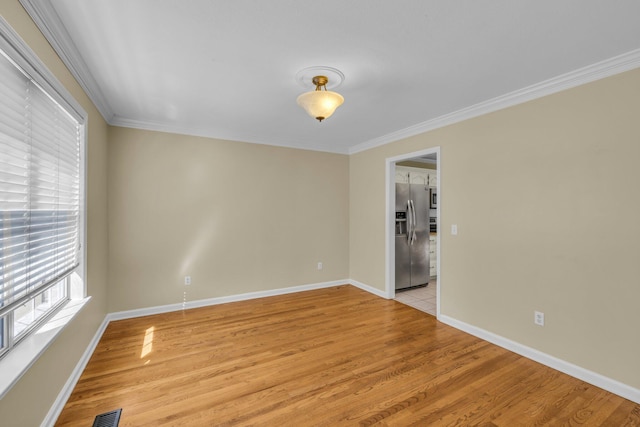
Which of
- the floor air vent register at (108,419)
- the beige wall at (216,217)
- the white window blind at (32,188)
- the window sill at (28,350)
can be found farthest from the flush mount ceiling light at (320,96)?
the floor air vent register at (108,419)

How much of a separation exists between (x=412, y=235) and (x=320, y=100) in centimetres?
329

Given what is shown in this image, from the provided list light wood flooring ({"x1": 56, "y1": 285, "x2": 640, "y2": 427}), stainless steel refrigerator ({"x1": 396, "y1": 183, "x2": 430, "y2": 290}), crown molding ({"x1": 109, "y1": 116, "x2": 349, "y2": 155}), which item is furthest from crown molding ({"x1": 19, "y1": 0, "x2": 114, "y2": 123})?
stainless steel refrigerator ({"x1": 396, "y1": 183, "x2": 430, "y2": 290})

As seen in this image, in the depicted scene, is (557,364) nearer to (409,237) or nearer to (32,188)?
(409,237)

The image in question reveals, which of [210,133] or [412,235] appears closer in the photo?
[210,133]

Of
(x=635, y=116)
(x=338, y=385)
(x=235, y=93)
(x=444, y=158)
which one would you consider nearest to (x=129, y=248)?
(x=235, y=93)

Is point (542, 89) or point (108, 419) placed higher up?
point (542, 89)

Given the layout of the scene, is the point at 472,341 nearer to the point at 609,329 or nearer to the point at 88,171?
the point at 609,329

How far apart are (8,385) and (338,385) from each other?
192 cm

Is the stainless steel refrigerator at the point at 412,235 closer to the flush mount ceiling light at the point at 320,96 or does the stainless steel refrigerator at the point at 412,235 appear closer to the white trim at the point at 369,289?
the white trim at the point at 369,289

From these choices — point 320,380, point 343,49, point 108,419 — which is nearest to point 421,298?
point 320,380

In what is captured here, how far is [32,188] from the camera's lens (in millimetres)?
1677

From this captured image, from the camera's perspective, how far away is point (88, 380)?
91.7 inches

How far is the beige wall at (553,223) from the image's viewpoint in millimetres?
2215

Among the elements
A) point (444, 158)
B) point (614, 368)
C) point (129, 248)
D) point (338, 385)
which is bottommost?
point (338, 385)
